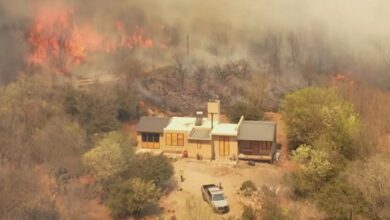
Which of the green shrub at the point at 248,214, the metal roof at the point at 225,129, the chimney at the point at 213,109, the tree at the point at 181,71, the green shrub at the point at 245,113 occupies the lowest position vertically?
the green shrub at the point at 248,214

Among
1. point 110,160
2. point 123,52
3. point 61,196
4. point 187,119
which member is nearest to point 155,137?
point 187,119

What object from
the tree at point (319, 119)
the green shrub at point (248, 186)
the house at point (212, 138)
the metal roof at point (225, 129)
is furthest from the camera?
the house at point (212, 138)

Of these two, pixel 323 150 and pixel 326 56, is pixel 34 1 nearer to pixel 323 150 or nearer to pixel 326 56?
pixel 326 56

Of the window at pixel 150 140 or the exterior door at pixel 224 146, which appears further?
the window at pixel 150 140

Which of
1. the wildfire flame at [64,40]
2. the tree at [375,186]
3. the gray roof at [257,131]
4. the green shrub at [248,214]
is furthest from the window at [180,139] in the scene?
the wildfire flame at [64,40]

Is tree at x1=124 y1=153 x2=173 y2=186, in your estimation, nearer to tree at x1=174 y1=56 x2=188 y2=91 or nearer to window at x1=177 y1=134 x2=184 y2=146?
window at x1=177 y1=134 x2=184 y2=146

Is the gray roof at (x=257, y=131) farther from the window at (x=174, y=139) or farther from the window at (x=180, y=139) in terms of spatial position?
the window at (x=174, y=139)
